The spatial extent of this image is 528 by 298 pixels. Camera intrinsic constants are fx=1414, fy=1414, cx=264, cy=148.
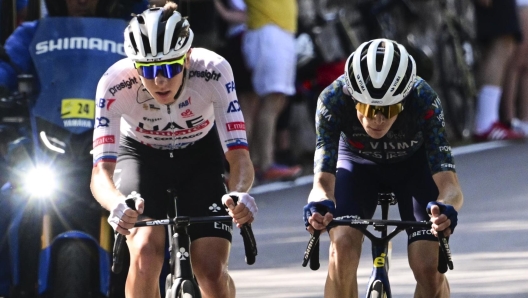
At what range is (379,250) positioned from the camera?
6973mm

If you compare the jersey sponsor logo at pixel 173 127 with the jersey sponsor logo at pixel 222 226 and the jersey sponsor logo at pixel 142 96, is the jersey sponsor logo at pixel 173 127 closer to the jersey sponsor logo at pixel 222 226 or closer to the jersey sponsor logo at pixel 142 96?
the jersey sponsor logo at pixel 142 96

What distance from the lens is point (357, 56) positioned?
7.07 metres

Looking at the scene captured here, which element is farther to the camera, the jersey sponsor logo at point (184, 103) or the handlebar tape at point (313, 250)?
the jersey sponsor logo at point (184, 103)

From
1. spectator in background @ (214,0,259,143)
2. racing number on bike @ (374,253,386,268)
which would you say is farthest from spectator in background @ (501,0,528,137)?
racing number on bike @ (374,253,386,268)

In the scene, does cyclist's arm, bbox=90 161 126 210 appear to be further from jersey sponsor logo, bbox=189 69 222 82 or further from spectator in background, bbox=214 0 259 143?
spectator in background, bbox=214 0 259 143

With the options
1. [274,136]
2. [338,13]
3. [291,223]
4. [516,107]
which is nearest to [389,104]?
[291,223]

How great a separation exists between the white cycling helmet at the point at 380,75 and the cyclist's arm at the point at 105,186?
1.26m

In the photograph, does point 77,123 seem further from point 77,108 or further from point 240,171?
point 240,171

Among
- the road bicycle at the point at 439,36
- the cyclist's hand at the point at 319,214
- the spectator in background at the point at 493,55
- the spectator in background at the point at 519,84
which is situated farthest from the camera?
the spectator in background at the point at 519,84

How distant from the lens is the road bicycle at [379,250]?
6.51 meters

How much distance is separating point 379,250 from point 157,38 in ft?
4.94

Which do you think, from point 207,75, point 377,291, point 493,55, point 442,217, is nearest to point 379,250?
point 377,291

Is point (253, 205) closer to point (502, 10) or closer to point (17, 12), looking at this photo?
point (17, 12)

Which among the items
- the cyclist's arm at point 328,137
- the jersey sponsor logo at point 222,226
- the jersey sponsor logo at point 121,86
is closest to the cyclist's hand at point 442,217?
the cyclist's arm at point 328,137
